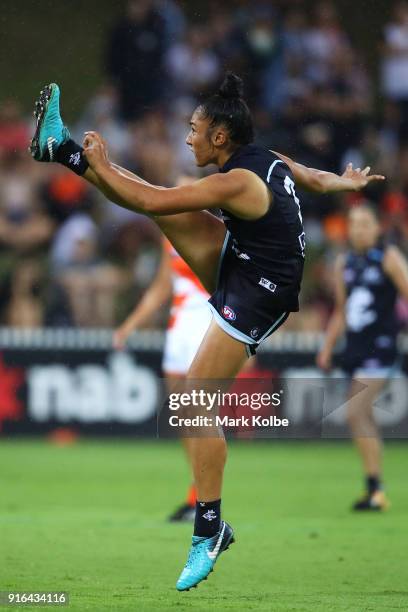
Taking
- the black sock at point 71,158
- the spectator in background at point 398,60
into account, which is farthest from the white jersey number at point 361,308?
the spectator in background at point 398,60

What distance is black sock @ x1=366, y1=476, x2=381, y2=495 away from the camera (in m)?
10.6

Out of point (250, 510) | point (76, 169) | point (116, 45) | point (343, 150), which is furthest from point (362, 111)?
point (76, 169)

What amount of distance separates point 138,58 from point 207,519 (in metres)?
10.4

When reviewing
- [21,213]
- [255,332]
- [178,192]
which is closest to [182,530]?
[255,332]

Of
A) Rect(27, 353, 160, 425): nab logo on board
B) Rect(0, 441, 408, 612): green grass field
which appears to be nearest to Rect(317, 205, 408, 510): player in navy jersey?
Rect(0, 441, 408, 612): green grass field

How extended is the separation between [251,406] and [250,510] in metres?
2.57

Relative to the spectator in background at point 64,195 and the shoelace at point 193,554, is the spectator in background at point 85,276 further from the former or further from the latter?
the shoelace at point 193,554

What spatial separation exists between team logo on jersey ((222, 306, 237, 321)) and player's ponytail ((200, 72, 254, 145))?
91 centimetres

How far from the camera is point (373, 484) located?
10656 mm

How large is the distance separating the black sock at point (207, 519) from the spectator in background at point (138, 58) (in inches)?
398

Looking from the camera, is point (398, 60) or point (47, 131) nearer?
point (47, 131)

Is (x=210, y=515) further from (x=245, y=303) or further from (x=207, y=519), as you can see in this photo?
(x=245, y=303)

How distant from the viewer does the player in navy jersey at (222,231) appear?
21.6 ft

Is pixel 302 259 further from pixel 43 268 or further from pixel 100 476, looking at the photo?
pixel 43 268
